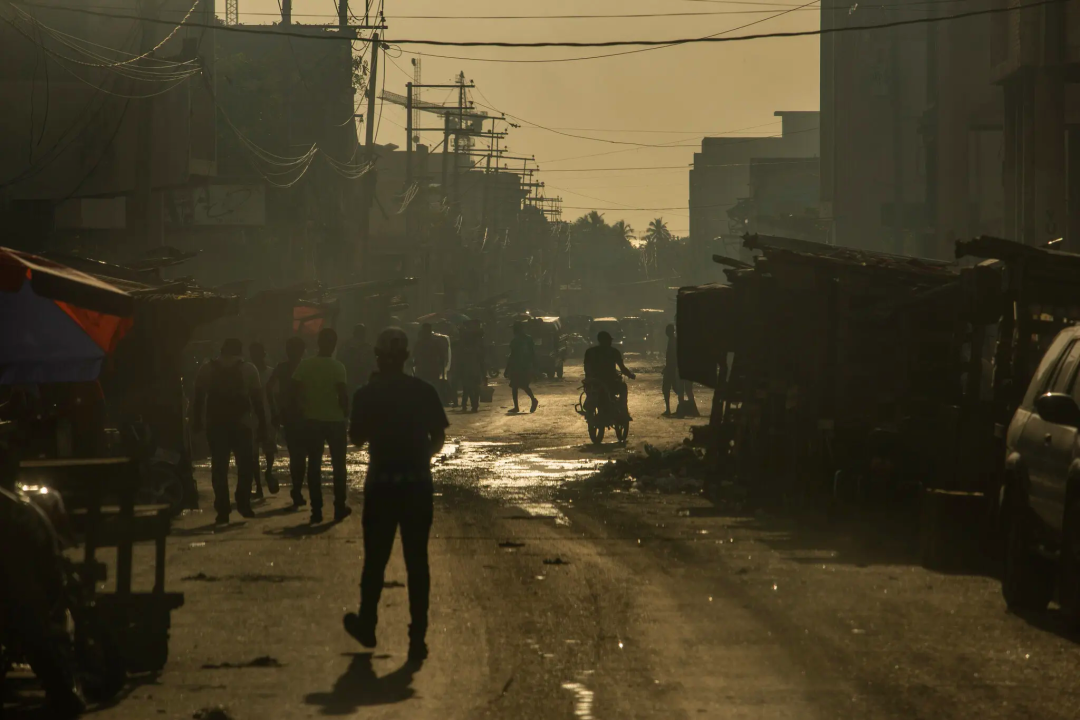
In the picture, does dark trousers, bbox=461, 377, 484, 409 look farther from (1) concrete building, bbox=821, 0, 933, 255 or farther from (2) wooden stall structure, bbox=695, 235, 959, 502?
(1) concrete building, bbox=821, 0, 933, 255

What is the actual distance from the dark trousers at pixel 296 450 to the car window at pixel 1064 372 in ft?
27.4

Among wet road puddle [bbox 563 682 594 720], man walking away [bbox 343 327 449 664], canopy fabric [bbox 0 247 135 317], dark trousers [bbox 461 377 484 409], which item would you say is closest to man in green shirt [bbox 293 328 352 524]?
canopy fabric [bbox 0 247 135 317]

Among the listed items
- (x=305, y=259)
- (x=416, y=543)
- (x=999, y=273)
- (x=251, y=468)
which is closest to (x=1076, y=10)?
(x=999, y=273)

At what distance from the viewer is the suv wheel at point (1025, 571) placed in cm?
1005

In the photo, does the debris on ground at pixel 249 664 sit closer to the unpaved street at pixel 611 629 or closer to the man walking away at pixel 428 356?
the unpaved street at pixel 611 629

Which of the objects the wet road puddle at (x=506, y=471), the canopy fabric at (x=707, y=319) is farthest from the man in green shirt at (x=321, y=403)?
the canopy fabric at (x=707, y=319)

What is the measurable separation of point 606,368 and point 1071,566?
18.0 m

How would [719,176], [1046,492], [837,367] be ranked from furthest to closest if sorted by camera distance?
[719,176]
[837,367]
[1046,492]

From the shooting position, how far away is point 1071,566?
369 inches

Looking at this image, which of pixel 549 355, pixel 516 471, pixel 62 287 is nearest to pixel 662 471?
pixel 516 471

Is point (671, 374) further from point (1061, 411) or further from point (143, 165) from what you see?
point (1061, 411)

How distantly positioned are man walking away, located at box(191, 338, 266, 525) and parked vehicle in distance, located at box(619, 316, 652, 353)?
80.6m

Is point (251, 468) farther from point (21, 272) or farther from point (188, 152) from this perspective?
point (188, 152)

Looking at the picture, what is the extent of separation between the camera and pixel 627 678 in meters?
7.77
